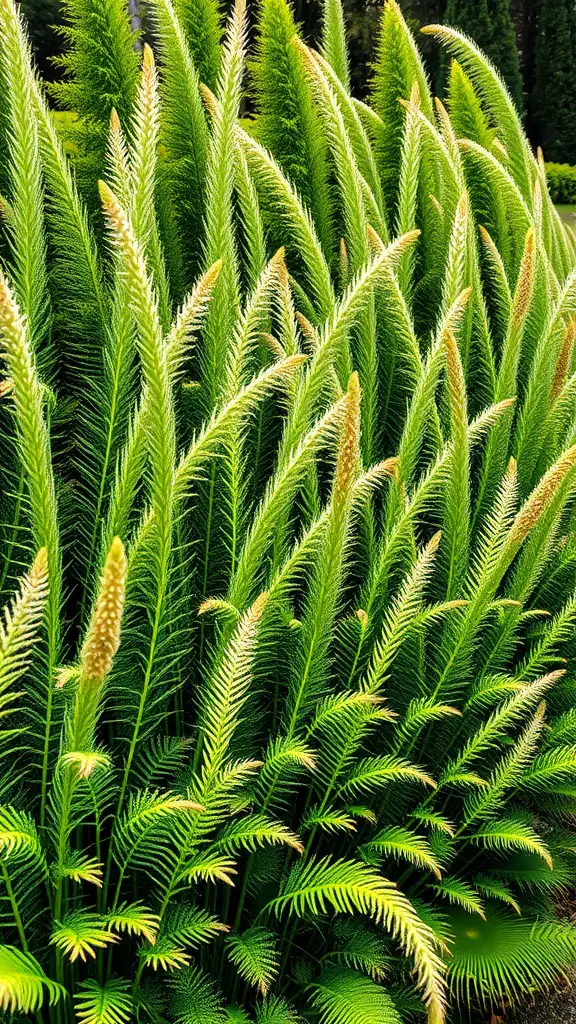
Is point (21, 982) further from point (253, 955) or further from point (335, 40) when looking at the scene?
point (335, 40)

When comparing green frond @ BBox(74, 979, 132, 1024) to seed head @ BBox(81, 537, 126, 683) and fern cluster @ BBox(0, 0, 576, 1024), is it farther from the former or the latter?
seed head @ BBox(81, 537, 126, 683)

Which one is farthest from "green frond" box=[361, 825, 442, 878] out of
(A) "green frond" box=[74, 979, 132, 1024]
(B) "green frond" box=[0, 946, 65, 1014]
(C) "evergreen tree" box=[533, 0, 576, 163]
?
(C) "evergreen tree" box=[533, 0, 576, 163]

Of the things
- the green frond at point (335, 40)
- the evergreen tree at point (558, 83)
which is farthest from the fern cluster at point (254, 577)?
the evergreen tree at point (558, 83)

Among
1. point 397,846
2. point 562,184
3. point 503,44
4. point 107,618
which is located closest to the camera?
point 107,618

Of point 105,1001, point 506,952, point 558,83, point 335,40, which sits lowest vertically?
point 506,952

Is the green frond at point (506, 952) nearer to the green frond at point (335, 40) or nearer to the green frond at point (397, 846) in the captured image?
the green frond at point (397, 846)

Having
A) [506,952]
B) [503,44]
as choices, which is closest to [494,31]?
[503,44]

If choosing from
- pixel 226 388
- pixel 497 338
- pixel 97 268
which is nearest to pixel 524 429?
pixel 497 338
